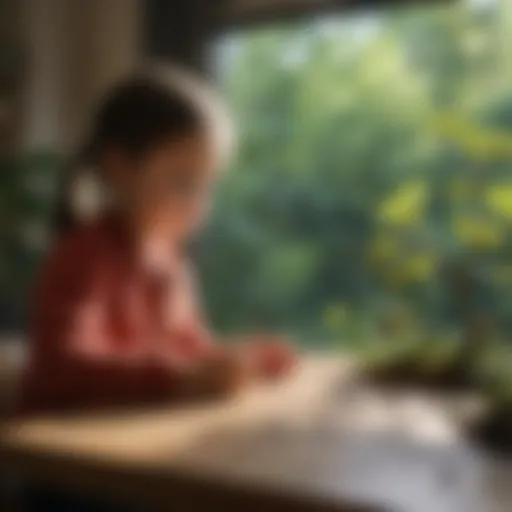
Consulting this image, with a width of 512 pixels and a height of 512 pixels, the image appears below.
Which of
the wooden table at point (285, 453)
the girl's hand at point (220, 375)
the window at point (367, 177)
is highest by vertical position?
the window at point (367, 177)

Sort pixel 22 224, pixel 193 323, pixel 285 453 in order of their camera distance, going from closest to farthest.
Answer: pixel 285 453 < pixel 193 323 < pixel 22 224

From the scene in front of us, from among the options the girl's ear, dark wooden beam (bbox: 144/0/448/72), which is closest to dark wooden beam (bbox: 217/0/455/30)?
dark wooden beam (bbox: 144/0/448/72)

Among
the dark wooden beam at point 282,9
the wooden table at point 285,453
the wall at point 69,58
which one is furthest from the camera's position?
the wall at point 69,58

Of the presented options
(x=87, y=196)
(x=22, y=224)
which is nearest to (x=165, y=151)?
(x=87, y=196)

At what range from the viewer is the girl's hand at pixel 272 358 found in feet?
3.10

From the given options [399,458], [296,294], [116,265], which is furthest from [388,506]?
[116,265]

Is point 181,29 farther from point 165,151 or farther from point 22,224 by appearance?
point 22,224

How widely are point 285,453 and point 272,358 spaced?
0.33 ft

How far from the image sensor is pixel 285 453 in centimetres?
88

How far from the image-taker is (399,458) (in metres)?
0.86

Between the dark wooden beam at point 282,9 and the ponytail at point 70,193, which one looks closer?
A: the dark wooden beam at point 282,9

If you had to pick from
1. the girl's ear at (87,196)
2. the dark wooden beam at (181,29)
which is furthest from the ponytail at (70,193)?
the dark wooden beam at (181,29)

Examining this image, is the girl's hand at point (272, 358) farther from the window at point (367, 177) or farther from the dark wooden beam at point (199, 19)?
the dark wooden beam at point (199, 19)

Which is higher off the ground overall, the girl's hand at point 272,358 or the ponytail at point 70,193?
the ponytail at point 70,193
